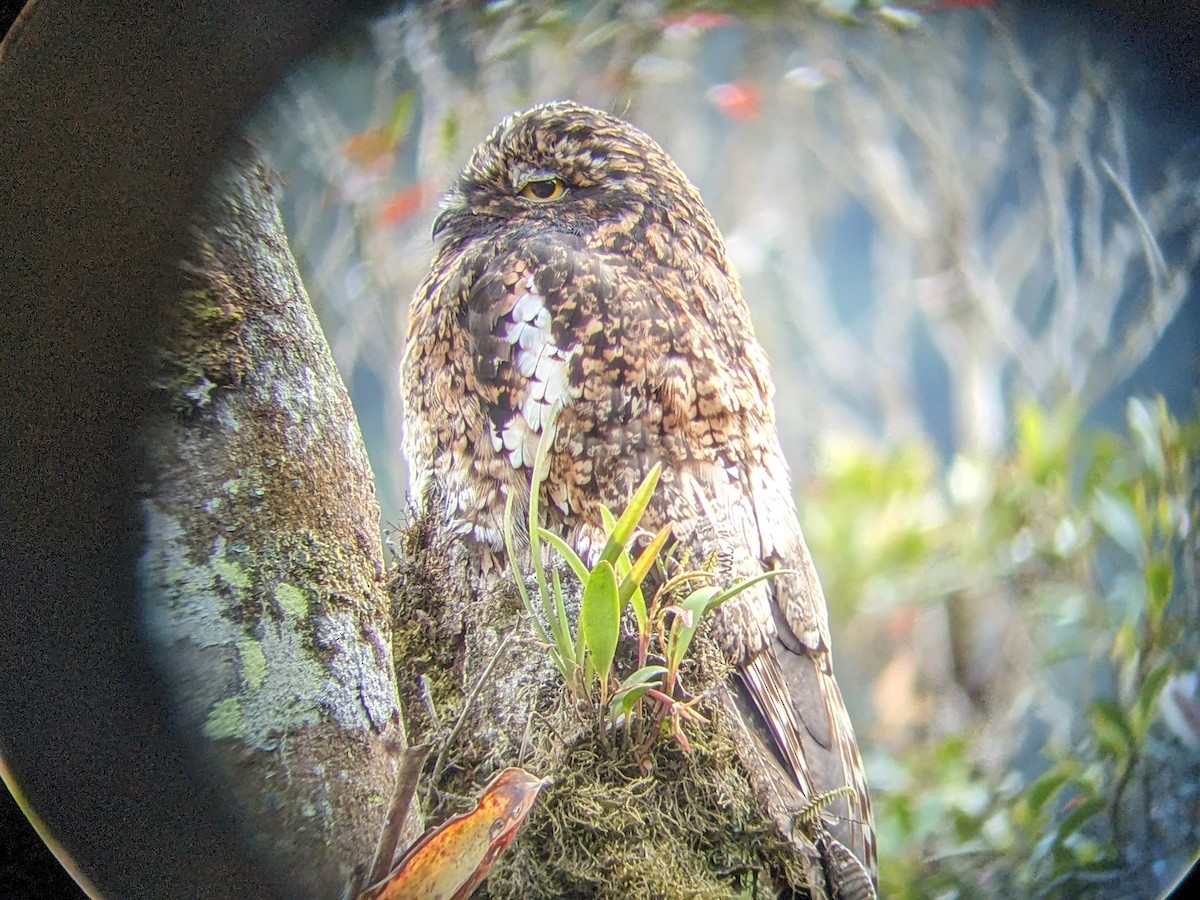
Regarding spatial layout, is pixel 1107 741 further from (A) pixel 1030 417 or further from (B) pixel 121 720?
(B) pixel 121 720

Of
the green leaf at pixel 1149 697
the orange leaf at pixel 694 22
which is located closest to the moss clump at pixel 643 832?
the green leaf at pixel 1149 697

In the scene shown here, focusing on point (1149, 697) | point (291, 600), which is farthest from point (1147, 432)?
point (291, 600)

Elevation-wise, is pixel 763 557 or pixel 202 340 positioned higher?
pixel 202 340

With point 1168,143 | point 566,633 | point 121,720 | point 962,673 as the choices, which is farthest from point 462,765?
point 1168,143

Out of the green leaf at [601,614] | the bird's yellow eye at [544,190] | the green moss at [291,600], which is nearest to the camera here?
the green leaf at [601,614]

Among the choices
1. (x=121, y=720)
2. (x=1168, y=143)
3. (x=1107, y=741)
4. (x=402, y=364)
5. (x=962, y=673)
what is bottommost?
→ (x=1107, y=741)

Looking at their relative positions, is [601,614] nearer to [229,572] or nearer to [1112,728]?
[229,572]

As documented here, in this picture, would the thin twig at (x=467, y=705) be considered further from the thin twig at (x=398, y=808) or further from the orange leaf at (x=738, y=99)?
the orange leaf at (x=738, y=99)

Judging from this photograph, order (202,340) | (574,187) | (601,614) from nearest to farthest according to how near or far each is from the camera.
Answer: (601,614), (202,340), (574,187)
